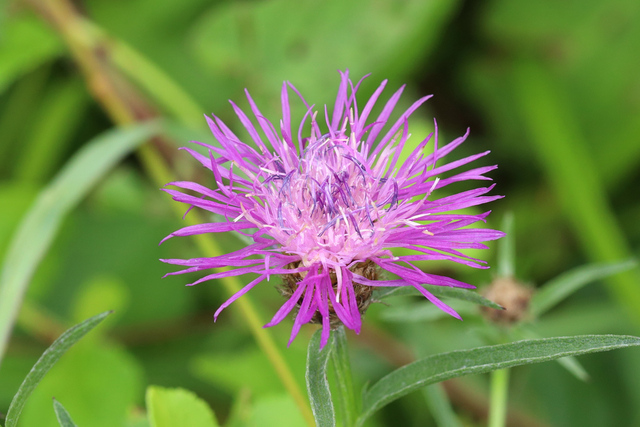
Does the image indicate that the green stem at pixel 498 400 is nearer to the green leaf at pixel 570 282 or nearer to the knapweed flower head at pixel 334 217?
the green leaf at pixel 570 282

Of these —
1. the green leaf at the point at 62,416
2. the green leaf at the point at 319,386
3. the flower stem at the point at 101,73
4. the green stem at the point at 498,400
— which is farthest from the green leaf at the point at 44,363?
the flower stem at the point at 101,73

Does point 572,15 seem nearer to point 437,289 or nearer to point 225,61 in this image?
point 225,61

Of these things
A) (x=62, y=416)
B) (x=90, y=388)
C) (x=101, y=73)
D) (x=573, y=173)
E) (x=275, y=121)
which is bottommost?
(x=62, y=416)

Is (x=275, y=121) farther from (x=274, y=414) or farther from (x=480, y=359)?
(x=480, y=359)

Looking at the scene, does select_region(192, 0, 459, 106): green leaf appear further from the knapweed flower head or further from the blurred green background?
the knapweed flower head

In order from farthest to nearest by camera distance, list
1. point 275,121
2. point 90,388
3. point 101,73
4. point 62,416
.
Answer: point 275,121
point 101,73
point 90,388
point 62,416

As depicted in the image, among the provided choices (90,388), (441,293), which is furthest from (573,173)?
(90,388)

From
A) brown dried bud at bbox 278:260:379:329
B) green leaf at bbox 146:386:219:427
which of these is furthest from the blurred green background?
brown dried bud at bbox 278:260:379:329

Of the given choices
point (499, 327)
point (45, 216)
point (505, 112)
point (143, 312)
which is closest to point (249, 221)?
point (499, 327)
